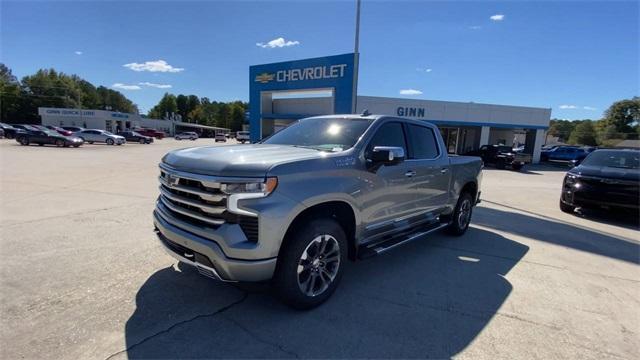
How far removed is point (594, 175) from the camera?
315 inches

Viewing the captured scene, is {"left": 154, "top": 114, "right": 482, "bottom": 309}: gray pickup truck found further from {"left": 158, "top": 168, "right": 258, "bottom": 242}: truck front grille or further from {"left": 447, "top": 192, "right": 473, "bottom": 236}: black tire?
{"left": 447, "top": 192, "right": 473, "bottom": 236}: black tire

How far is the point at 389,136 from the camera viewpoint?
437cm

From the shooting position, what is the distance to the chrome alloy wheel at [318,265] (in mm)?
3252

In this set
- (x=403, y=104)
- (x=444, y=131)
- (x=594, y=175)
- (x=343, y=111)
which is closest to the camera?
(x=594, y=175)

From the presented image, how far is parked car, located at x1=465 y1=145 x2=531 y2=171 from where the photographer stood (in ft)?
75.4

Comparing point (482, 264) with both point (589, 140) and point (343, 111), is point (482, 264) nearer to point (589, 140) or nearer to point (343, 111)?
point (343, 111)

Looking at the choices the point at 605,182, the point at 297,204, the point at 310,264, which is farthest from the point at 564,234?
the point at 297,204

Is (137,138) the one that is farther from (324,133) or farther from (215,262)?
(215,262)

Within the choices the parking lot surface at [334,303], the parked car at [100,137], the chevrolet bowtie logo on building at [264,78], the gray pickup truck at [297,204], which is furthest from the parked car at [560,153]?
the parked car at [100,137]

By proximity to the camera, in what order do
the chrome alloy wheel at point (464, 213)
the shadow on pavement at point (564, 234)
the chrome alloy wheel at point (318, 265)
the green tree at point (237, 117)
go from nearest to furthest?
the chrome alloy wheel at point (318, 265)
the shadow on pavement at point (564, 234)
the chrome alloy wheel at point (464, 213)
the green tree at point (237, 117)

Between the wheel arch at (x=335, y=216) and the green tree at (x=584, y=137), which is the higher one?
the green tree at (x=584, y=137)

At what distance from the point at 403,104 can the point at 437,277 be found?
85.1ft

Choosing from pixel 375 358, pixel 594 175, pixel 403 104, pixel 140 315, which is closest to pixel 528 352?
pixel 375 358

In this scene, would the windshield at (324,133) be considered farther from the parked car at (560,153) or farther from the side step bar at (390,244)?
the parked car at (560,153)
